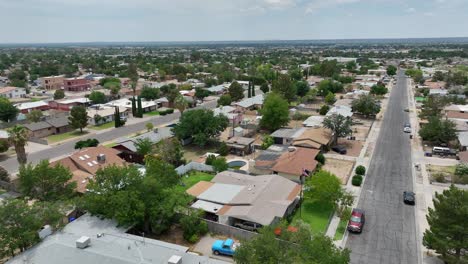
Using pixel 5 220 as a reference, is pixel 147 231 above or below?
below

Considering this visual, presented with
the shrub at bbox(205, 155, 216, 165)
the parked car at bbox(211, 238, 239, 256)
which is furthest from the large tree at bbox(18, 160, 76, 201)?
the shrub at bbox(205, 155, 216, 165)

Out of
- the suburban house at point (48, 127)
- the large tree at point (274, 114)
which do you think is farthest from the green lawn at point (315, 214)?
the suburban house at point (48, 127)

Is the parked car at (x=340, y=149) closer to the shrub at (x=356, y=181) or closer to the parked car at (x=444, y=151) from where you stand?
the shrub at (x=356, y=181)

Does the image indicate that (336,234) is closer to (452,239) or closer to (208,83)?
(452,239)

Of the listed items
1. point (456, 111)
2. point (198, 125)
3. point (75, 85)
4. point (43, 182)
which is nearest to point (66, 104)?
point (75, 85)

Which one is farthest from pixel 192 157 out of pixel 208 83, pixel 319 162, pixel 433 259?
pixel 208 83

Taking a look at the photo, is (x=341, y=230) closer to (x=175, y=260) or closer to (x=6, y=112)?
(x=175, y=260)
